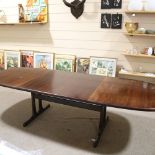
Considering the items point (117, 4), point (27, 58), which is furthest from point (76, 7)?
→ point (27, 58)

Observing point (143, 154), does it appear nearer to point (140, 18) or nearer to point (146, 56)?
point (146, 56)

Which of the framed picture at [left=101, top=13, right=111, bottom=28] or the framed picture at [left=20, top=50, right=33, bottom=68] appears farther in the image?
the framed picture at [left=20, top=50, right=33, bottom=68]

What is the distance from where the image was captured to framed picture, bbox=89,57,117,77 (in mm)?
3223

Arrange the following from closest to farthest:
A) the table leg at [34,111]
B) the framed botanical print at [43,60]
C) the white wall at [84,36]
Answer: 1. the table leg at [34,111]
2. the white wall at [84,36]
3. the framed botanical print at [43,60]

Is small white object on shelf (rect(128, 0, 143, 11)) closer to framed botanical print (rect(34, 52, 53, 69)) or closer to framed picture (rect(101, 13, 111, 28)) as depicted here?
framed picture (rect(101, 13, 111, 28))

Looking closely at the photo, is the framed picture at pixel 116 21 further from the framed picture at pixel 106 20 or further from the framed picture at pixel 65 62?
the framed picture at pixel 65 62

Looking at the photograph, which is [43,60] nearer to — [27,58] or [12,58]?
[27,58]

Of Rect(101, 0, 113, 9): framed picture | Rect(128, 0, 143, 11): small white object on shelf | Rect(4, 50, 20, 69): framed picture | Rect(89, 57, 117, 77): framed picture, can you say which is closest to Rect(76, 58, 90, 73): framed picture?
Rect(89, 57, 117, 77): framed picture

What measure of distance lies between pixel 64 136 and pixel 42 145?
271 millimetres

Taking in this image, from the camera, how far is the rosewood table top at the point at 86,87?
5.63 ft

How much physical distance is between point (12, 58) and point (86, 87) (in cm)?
240

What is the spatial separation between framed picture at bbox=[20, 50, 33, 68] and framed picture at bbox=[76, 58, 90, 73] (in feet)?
3.11

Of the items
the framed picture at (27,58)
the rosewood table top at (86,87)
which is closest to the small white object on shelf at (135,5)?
the rosewood table top at (86,87)

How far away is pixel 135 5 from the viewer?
2816 millimetres
